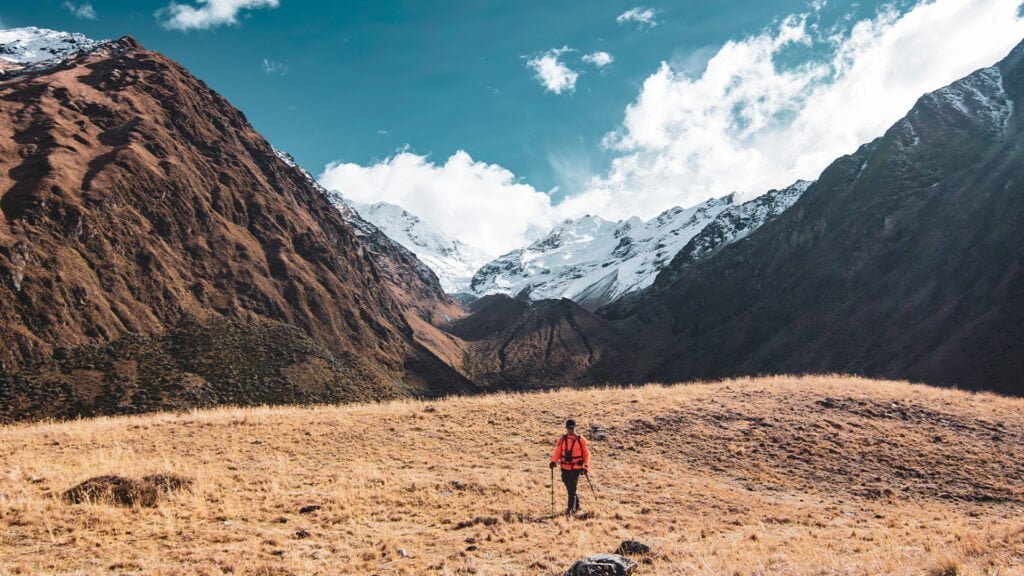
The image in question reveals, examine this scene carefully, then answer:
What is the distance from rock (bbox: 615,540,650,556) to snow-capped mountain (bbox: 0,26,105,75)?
158m

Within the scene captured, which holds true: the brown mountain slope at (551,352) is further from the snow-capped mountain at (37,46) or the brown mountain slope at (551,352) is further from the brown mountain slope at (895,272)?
the snow-capped mountain at (37,46)

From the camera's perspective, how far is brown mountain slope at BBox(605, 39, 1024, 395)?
8169cm

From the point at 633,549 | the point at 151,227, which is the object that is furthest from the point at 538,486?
the point at 151,227

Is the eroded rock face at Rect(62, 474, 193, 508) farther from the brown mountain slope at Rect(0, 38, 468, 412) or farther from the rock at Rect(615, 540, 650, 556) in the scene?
the brown mountain slope at Rect(0, 38, 468, 412)

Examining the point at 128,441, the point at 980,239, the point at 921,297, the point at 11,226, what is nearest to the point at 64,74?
the point at 11,226

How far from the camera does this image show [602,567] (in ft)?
33.0

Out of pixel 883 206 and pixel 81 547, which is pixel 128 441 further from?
pixel 883 206

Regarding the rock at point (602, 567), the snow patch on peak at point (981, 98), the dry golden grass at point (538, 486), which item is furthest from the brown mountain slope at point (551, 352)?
the rock at point (602, 567)

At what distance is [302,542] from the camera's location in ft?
40.0

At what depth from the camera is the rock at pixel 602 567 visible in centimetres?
992

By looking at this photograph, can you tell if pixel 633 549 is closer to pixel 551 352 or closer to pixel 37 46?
pixel 551 352

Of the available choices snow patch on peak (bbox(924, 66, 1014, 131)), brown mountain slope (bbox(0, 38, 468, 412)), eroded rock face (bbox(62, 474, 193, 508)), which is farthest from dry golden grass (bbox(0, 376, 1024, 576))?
snow patch on peak (bbox(924, 66, 1014, 131))

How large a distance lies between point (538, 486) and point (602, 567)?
7.46 metres

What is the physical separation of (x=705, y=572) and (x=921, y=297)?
105404 mm
